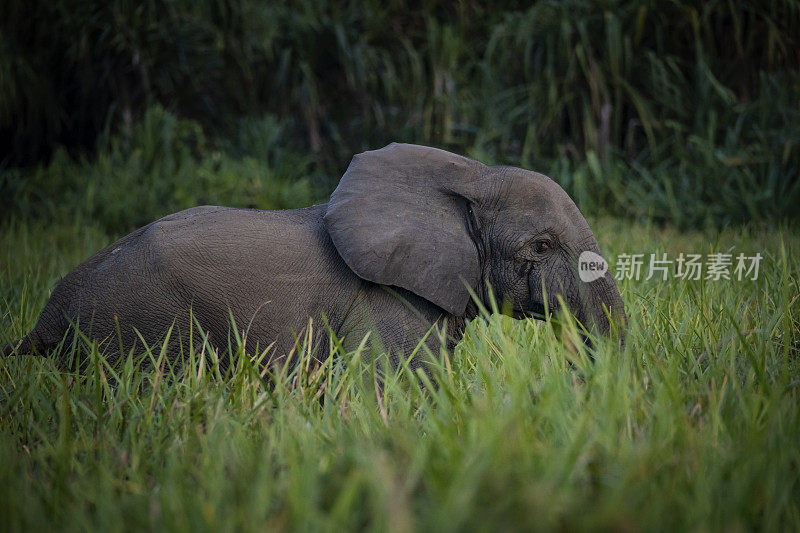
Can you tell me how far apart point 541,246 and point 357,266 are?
62cm

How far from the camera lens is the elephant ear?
254 cm

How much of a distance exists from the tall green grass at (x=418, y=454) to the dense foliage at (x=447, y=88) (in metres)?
4.61

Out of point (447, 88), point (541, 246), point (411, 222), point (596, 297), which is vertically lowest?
point (447, 88)

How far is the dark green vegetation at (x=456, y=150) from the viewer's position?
1.42m

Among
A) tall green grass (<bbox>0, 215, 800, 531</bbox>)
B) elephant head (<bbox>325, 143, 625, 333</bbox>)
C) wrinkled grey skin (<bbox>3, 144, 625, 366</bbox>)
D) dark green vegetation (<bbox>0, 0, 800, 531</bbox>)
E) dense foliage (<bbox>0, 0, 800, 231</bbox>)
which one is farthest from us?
dense foliage (<bbox>0, 0, 800, 231</bbox>)

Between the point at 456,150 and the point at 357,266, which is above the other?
the point at 357,266

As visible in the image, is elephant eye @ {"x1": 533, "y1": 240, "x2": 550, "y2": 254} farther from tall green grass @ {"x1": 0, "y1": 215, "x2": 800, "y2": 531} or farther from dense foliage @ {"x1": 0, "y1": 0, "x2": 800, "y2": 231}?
dense foliage @ {"x1": 0, "y1": 0, "x2": 800, "y2": 231}

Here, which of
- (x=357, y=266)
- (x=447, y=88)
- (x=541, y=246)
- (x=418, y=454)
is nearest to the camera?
(x=418, y=454)

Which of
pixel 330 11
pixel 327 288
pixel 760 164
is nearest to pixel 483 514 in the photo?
pixel 327 288

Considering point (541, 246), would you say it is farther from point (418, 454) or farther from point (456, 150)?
point (456, 150)

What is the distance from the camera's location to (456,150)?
7660 mm

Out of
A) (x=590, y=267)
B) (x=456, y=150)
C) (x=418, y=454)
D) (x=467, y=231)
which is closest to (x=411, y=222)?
(x=467, y=231)

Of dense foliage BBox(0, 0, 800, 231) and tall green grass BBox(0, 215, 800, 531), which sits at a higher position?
tall green grass BBox(0, 215, 800, 531)

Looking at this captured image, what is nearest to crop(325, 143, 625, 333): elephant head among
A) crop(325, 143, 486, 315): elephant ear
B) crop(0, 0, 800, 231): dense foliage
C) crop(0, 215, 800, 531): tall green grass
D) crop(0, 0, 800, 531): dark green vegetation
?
crop(325, 143, 486, 315): elephant ear
